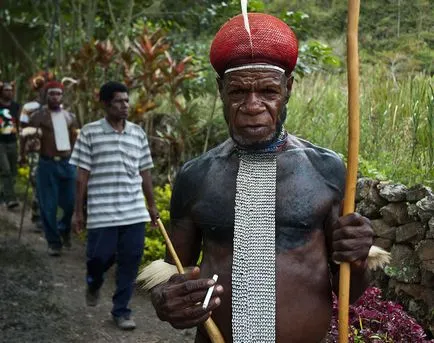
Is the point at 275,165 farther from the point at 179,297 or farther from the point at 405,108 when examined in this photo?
the point at 405,108

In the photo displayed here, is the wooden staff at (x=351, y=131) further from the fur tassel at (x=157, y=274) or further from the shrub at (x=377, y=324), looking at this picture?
the shrub at (x=377, y=324)

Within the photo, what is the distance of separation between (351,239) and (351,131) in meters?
0.30

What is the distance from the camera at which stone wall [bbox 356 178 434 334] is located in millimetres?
4434

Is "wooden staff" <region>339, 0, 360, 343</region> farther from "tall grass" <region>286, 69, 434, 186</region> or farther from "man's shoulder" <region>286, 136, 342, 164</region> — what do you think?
"tall grass" <region>286, 69, 434, 186</region>

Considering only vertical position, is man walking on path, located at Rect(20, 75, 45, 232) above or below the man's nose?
below

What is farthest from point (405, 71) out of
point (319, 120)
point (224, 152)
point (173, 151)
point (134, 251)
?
point (224, 152)

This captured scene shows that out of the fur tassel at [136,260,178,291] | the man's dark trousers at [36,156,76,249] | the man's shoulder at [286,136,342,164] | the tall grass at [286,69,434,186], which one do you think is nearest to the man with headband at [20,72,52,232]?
the man's dark trousers at [36,156,76,249]

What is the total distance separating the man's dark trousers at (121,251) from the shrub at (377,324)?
1.83 m

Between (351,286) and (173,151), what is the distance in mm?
5856

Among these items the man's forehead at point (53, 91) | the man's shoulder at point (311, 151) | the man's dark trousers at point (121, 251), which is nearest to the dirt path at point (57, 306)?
the man's dark trousers at point (121, 251)

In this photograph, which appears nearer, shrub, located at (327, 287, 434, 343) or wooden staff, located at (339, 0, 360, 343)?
wooden staff, located at (339, 0, 360, 343)

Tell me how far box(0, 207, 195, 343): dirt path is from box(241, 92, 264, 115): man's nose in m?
3.59

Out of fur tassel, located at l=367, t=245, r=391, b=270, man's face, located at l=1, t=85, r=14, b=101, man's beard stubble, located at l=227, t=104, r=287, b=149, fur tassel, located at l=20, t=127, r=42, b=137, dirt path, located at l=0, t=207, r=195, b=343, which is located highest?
man's beard stubble, located at l=227, t=104, r=287, b=149

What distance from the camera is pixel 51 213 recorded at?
7.41 meters
